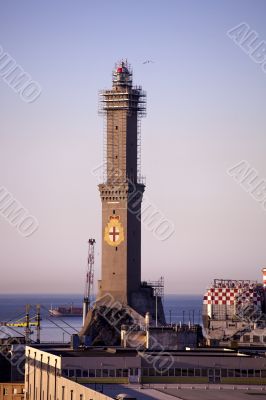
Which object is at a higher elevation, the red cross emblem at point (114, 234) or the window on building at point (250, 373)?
the red cross emblem at point (114, 234)

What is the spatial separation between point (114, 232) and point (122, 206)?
3.21 m

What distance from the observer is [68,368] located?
104 m

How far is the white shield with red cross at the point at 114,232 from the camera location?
172m

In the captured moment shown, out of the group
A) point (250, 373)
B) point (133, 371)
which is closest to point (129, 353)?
point (133, 371)

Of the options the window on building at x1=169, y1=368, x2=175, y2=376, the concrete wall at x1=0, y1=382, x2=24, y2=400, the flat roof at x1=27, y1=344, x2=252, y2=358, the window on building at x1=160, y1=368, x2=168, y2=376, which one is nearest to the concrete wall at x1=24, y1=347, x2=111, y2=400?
the flat roof at x1=27, y1=344, x2=252, y2=358

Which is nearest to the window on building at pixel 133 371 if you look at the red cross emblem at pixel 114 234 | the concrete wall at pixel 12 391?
the concrete wall at pixel 12 391

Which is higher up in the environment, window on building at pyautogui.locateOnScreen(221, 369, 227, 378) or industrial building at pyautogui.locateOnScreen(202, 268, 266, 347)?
industrial building at pyautogui.locateOnScreen(202, 268, 266, 347)

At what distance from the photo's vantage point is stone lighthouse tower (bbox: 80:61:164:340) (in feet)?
565

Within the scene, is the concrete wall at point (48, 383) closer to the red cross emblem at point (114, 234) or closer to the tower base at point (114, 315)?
the tower base at point (114, 315)

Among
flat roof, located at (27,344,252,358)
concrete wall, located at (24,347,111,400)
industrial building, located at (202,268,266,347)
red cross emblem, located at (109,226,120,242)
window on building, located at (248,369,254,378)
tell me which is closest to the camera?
concrete wall, located at (24,347,111,400)

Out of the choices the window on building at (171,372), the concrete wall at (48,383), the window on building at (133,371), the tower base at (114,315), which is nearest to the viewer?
the concrete wall at (48,383)

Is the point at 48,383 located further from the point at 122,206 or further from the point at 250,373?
the point at 122,206

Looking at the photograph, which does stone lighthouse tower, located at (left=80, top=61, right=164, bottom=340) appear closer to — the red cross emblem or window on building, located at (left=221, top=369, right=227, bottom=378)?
the red cross emblem

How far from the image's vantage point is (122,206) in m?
174
